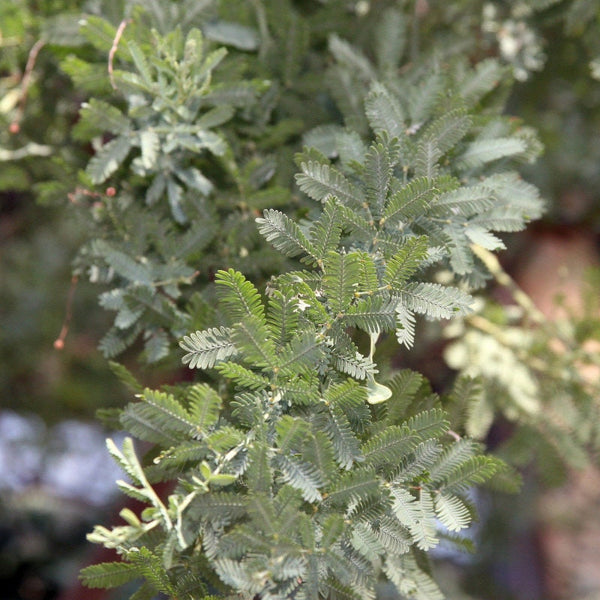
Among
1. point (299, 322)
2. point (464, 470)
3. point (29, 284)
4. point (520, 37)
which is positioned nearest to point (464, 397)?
point (464, 470)

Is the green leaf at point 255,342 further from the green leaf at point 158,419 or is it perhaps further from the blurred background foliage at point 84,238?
the blurred background foliage at point 84,238

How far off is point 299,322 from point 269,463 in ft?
0.34

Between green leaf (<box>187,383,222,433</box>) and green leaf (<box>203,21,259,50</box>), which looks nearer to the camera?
green leaf (<box>187,383,222,433</box>)

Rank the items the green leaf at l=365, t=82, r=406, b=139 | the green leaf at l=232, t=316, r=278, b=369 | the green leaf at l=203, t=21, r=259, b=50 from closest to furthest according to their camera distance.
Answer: the green leaf at l=232, t=316, r=278, b=369 → the green leaf at l=365, t=82, r=406, b=139 → the green leaf at l=203, t=21, r=259, b=50

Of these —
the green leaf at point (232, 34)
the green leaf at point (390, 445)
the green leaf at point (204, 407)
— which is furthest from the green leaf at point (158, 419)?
the green leaf at point (232, 34)

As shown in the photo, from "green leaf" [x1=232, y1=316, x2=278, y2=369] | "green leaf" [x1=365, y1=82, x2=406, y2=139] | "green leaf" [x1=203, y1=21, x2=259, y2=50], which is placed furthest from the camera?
"green leaf" [x1=203, y1=21, x2=259, y2=50]

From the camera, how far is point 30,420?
185 cm

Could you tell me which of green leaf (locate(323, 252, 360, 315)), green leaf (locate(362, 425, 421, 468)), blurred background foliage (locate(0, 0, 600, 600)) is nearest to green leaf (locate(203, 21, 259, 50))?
blurred background foliage (locate(0, 0, 600, 600))

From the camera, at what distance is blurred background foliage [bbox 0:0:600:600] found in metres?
0.85

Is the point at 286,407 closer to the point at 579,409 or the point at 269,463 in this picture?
the point at 269,463

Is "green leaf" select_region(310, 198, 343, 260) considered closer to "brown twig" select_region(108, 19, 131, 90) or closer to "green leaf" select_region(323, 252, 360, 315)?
"green leaf" select_region(323, 252, 360, 315)

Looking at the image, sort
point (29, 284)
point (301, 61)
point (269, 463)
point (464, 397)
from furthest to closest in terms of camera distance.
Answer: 1. point (29, 284)
2. point (301, 61)
3. point (464, 397)
4. point (269, 463)

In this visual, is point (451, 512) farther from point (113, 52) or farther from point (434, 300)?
point (113, 52)

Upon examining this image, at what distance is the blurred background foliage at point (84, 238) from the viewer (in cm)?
85
